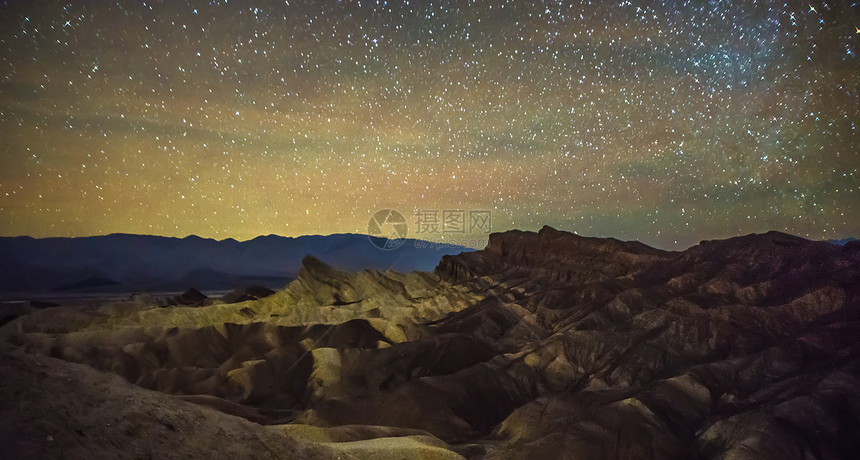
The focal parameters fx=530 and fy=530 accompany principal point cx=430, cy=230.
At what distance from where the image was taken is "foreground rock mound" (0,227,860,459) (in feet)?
123

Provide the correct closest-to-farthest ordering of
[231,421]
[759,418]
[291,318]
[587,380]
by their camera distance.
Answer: [231,421], [759,418], [587,380], [291,318]

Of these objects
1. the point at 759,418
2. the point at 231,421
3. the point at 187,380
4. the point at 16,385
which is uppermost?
the point at 16,385

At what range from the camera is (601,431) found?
124 feet

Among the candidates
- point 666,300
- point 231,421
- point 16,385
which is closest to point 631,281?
point 666,300

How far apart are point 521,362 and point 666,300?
70.3 feet

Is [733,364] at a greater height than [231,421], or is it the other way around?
[231,421]

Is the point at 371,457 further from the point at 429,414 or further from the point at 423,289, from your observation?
the point at 423,289

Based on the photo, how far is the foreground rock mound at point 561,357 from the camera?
3762cm

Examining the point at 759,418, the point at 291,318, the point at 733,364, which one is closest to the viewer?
the point at 759,418

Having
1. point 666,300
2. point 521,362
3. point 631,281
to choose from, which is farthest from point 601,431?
point 631,281

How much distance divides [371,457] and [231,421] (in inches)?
300

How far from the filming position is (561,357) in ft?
195

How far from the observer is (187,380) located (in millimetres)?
66562

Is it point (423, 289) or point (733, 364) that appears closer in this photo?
point (733, 364)
